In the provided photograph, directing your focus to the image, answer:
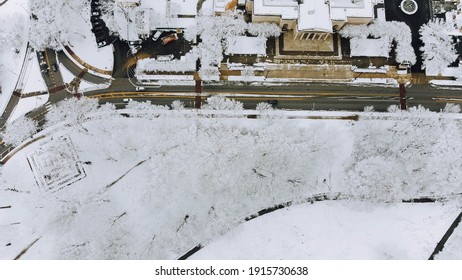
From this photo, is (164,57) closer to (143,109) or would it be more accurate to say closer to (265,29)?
→ (143,109)

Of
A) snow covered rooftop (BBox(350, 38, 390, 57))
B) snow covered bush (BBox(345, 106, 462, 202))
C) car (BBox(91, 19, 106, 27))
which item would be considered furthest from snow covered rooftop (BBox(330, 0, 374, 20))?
car (BBox(91, 19, 106, 27))

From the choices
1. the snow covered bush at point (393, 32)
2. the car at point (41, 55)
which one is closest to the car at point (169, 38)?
the car at point (41, 55)

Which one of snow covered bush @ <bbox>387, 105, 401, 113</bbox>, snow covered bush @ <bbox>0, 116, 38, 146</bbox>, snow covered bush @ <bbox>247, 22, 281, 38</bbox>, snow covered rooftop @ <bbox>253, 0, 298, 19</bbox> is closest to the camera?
snow covered rooftop @ <bbox>253, 0, 298, 19</bbox>

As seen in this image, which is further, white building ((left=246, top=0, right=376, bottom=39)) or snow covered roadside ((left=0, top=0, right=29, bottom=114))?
snow covered roadside ((left=0, top=0, right=29, bottom=114))

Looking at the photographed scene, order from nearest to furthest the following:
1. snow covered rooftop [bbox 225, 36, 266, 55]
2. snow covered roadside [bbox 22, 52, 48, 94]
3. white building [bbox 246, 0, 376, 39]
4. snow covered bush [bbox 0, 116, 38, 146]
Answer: white building [bbox 246, 0, 376, 39] < snow covered bush [bbox 0, 116, 38, 146] < snow covered roadside [bbox 22, 52, 48, 94] < snow covered rooftop [bbox 225, 36, 266, 55]

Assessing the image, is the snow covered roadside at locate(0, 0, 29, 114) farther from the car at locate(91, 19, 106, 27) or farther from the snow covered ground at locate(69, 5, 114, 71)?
the car at locate(91, 19, 106, 27)

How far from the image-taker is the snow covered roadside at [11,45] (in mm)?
87250

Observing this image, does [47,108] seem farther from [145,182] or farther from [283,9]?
[283,9]

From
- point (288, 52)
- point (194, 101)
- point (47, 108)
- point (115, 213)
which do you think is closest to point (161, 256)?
point (115, 213)

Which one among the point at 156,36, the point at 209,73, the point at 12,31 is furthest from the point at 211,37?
the point at 12,31

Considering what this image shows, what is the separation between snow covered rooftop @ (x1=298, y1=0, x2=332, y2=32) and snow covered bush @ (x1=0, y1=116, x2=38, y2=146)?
175 feet

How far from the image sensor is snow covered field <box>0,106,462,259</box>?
264 feet

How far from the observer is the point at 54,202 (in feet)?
268

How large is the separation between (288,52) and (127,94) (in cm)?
3217
